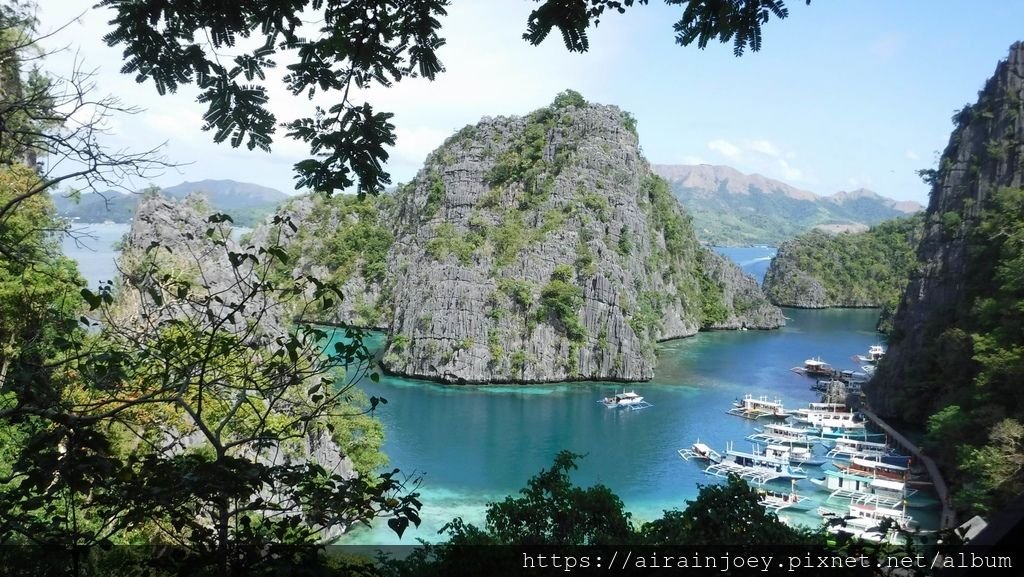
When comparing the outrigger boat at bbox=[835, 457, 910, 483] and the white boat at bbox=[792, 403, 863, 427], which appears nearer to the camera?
the outrigger boat at bbox=[835, 457, 910, 483]

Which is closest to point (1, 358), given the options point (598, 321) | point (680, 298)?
point (598, 321)

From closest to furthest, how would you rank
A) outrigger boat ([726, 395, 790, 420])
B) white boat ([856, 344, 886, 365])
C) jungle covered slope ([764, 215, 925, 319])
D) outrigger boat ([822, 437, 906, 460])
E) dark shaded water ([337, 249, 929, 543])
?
dark shaded water ([337, 249, 929, 543])
outrigger boat ([822, 437, 906, 460])
outrigger boat ([726, 395, 790, 420])
white boat ([856, 344, 886, 365])
jungle covered slope ([764, 215, 925, 319])

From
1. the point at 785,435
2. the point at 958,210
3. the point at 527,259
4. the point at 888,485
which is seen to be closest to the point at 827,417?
the point at 785,435

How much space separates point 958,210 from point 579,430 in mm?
17637

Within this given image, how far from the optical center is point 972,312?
66.1 feet

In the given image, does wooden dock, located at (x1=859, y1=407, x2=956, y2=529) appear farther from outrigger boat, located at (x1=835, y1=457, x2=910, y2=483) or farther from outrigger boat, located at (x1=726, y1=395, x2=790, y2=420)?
outrigger boat, located at (x1=726, y1=395, x2=790, y2=420)

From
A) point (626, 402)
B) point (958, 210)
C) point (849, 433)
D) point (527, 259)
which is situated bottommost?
point (849, 433)

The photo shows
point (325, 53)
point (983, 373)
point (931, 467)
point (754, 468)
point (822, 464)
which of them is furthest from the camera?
point (822, 464)

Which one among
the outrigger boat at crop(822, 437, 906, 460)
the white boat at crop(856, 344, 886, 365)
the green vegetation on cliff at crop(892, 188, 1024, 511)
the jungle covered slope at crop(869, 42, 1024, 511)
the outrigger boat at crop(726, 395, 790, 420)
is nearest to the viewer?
the green vegetation on cliff at crop(892, 188, 1024, 511)

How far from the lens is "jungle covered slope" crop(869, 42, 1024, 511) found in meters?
15.8

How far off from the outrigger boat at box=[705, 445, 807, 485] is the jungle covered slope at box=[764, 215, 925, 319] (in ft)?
152

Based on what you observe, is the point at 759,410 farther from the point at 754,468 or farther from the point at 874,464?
the point at 754,468

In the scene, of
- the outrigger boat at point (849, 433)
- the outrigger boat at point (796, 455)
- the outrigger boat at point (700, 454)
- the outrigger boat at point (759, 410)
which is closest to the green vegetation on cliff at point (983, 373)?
the outrigger boat at point (849, 433)

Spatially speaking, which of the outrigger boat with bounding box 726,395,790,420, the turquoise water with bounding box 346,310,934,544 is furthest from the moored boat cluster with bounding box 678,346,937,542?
the turquoise water with bounding box 346,310,934,544
